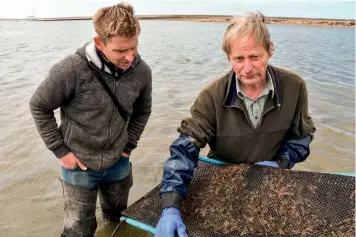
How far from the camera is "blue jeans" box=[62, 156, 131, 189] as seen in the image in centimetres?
294

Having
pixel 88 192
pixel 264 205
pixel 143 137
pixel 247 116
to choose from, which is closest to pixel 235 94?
pixel 247 116

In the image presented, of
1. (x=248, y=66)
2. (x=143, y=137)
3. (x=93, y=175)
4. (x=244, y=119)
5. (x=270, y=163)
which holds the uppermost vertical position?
(x=248, y=66)

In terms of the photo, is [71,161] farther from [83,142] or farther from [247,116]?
[247,116]

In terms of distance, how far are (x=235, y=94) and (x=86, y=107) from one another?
108cm

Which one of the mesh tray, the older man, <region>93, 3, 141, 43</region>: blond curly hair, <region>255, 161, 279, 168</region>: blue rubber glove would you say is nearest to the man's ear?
<region>93, 3, 141, 43</region>: blond curly hair

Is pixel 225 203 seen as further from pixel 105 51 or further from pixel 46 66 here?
pixel 46 66

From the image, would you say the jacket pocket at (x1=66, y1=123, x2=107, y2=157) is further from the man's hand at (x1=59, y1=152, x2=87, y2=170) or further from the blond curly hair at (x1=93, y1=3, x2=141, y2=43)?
the blond curly hair at (x1=93, y1=3, x2=141, y2=43)

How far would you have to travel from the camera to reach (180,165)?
244 cm

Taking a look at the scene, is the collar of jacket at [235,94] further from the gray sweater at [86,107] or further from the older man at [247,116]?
the gray sweater at [86,107]

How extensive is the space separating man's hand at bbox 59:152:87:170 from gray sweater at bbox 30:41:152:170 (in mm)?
29

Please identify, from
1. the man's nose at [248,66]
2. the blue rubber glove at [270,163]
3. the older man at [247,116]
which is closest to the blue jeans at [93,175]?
the older man at [247,116]

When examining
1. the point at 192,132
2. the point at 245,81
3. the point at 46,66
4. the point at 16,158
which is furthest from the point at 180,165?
the point at 46,66

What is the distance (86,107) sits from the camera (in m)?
2.71

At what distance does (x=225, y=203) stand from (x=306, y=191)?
1.64 ft
